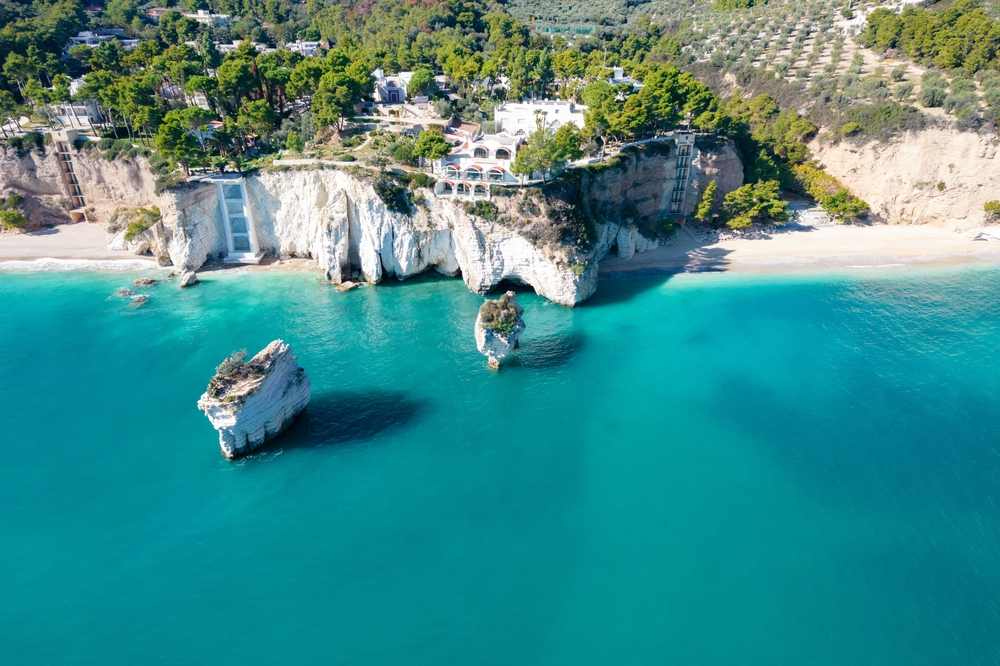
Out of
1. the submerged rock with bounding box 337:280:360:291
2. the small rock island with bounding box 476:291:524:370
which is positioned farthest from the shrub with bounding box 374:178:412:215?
the small rock island with bounding box 476:291:524:370

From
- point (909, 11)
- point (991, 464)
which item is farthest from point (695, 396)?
point (909, 11)

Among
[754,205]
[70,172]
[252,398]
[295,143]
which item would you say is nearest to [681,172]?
[754,205]

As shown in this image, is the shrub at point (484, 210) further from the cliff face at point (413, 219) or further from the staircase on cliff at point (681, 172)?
the staircase on cliff at point (681, 172)

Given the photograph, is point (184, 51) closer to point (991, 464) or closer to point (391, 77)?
point (391, 77)

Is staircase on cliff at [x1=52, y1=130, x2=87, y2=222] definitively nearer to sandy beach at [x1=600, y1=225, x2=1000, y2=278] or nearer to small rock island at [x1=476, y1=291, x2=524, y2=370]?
small rock island at [x1=476, y1=291, x2=524, y2=370]

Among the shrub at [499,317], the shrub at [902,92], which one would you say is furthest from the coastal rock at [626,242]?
the shrub at [902,92]
